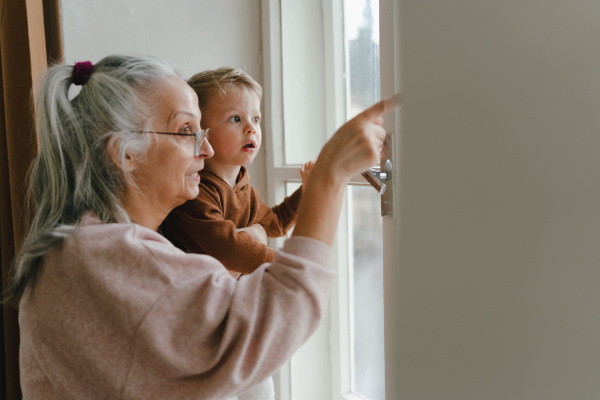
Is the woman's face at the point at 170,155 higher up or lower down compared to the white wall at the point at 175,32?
lower down

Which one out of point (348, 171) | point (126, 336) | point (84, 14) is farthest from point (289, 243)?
point (84, 14)

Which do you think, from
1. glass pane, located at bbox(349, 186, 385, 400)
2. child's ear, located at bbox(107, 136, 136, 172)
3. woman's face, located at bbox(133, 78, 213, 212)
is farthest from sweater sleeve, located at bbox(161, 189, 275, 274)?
glass pane, located at bbox(349, 186, 385, 400)

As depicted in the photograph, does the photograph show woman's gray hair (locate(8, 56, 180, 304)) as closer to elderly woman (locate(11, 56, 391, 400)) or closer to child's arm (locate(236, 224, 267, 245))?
elderly woman (locate(11, 56, 391, 400))

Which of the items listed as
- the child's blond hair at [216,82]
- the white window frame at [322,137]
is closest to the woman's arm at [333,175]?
the child's blond hair at [216,82]

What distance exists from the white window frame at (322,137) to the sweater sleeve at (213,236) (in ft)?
1.58

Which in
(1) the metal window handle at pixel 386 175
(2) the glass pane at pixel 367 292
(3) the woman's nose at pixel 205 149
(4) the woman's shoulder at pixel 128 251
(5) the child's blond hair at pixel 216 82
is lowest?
(2) the glass pane at pixel 367 292

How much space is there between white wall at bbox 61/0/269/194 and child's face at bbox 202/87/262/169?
0.31 m

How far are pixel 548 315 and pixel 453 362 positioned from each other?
0.17 metres

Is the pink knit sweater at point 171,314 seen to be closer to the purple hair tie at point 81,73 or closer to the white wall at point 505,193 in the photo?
the white wall at point 505,193

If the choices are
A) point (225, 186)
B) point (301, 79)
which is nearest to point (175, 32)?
point (301, 79)

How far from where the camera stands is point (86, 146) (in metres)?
0.89

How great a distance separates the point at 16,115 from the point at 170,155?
2.11 feet

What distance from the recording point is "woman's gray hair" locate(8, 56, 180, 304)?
86 cm

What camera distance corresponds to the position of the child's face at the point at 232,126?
1.12 m
